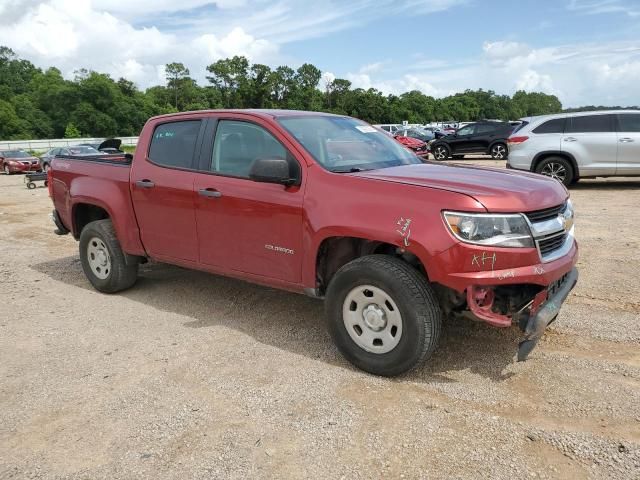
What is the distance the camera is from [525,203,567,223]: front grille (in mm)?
3438

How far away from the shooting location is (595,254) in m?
6.50

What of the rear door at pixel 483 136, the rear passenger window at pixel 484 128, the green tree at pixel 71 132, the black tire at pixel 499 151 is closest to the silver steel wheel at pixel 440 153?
the rear door at pixel 483 136

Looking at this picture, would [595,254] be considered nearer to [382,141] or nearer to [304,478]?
[382,141]

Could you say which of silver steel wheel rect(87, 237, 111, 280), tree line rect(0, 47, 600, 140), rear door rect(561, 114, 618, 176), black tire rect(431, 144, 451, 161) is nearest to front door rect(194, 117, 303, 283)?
silver steel wheel rect(87, 237, 111, 280)

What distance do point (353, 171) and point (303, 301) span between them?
1714 mm

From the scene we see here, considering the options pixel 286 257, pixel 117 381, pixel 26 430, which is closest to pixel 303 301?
pixel 286 257

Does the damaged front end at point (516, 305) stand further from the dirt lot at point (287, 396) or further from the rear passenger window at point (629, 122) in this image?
the rear passenger window at point (629, 122)

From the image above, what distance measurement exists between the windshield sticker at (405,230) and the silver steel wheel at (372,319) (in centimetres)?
→ 37

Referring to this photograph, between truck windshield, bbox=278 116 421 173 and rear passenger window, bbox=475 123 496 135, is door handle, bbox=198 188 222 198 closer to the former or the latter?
truck windshield, bbox=278 116 421 173

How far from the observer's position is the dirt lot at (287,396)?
2.81 meters

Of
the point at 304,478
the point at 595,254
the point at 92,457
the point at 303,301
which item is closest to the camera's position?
the point at 304,478

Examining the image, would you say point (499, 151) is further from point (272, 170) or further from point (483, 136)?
point (272, 170)

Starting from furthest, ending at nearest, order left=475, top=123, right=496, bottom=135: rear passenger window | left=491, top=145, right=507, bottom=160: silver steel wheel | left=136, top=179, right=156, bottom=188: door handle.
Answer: left=475, top=123, right=496, bottom=135: rear passenger window
left=491, top=145, right=507, bottom=160: silver steel wheel
left=136, top=179, right=156, bottom=188: door handle

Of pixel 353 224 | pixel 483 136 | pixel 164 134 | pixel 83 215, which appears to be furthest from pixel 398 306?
pixel 483 136
